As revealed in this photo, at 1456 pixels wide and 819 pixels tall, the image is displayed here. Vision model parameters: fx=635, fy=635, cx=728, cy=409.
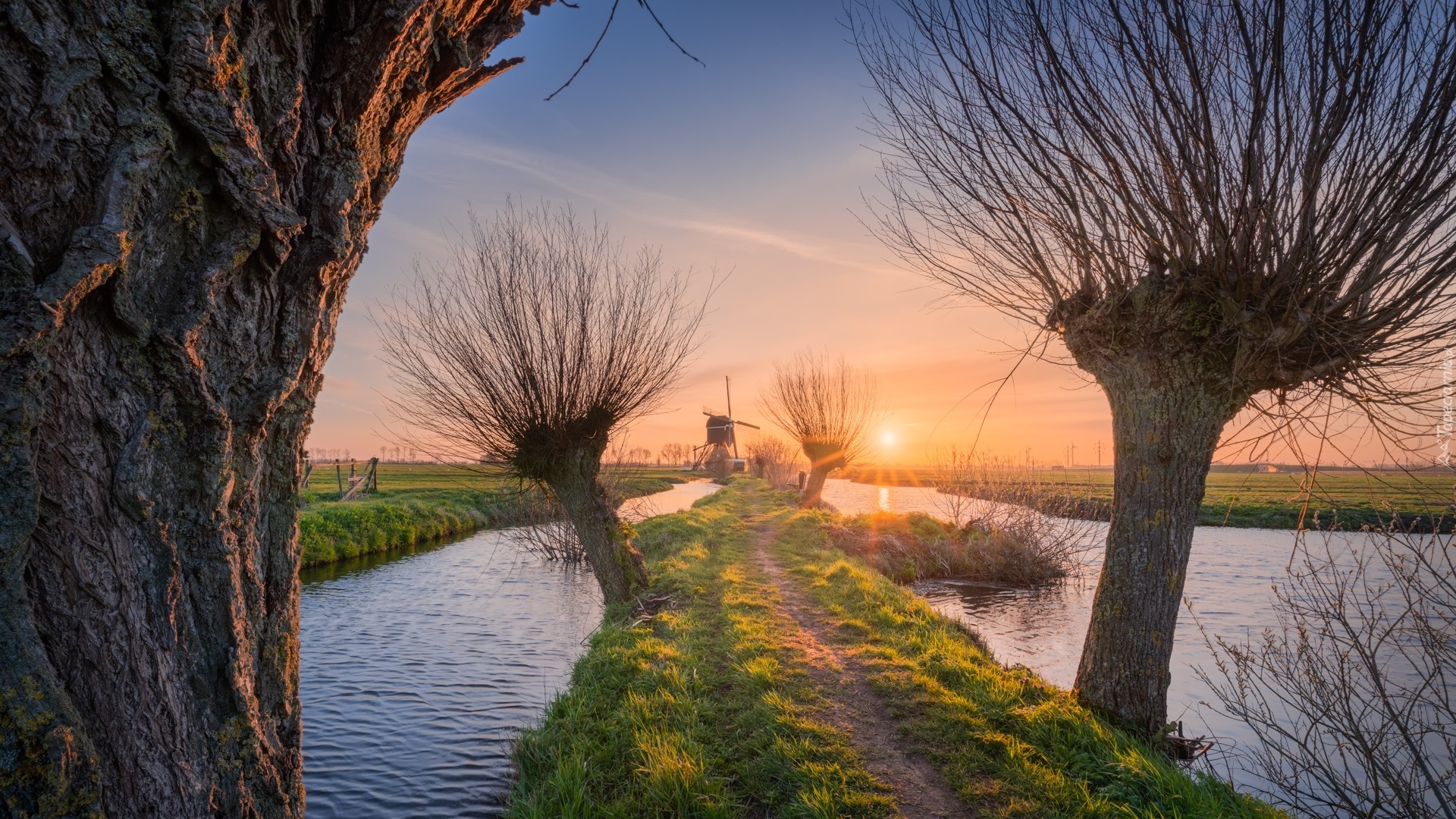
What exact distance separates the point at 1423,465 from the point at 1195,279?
5.96 feet

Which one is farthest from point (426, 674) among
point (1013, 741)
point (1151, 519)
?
point (1151, 519)

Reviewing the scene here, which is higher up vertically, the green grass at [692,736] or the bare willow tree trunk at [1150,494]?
the bare willow tree trunk at [1150,494]

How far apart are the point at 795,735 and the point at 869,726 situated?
2.38 ft

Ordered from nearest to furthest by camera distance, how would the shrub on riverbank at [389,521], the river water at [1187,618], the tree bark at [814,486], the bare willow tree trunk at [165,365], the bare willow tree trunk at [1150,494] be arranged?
1. the bare willow tree trunk at [165,365]
2. the bare willow tree trunk at [1150,494]
3. the river water at [1187,618]
4. the shrub on riverbank at [389,521]
5. the tree bark at [814,486]

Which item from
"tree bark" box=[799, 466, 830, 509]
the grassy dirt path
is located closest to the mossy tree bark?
"tree bark" box=[799, 466, 830, 509]

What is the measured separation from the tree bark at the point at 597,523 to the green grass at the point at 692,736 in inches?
40.1

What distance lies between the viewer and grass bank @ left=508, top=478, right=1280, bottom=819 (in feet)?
14.3

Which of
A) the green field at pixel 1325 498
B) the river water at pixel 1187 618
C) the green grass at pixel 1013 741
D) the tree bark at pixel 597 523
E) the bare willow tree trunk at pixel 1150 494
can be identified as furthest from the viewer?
the tree bark at pixel 597 523

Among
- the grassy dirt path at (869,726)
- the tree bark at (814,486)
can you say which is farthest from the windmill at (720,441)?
the grassy dirt path at (869,726)

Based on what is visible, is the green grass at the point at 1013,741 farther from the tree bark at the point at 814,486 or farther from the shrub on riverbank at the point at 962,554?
the tree bark at the point at 814,486

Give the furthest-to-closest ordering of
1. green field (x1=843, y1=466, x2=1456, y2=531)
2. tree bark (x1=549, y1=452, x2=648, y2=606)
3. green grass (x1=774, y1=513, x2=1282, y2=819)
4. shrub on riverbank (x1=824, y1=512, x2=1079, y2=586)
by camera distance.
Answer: shrub on riverbank (x1=824, y1=512, x2=1079, y2=586) → tree bark (x1=549, y1=452, x2=648, y2=606) → green grass (x1=774, y1=513, x2=1282, y2=819) → green field (x1=843, y1=466, x2=1456, y2=531)

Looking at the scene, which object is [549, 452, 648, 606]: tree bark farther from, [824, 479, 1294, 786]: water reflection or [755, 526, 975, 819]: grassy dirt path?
[824, 479, 1294, 786]: water reflection

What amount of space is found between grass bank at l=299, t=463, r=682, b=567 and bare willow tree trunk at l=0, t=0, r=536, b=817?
27.6 ft

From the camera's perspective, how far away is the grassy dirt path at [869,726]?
14.5ft
